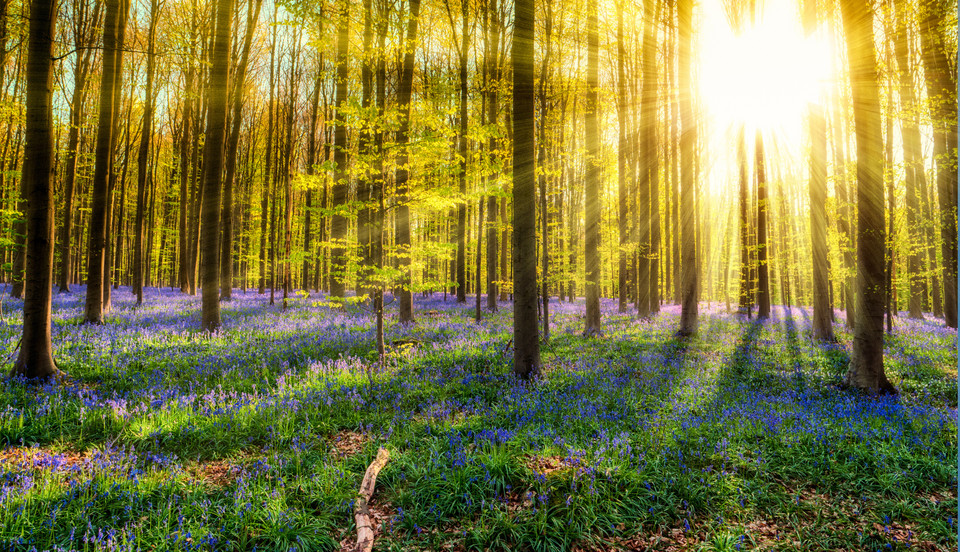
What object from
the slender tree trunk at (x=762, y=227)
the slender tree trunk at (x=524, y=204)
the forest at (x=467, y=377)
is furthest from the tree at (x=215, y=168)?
the slender tree trunk at (x=762, y=227)

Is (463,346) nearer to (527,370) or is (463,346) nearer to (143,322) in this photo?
(527,370)

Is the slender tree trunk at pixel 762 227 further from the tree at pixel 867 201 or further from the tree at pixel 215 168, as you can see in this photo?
the tree at pixel 215 168

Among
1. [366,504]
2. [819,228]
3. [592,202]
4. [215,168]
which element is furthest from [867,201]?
[215,168]

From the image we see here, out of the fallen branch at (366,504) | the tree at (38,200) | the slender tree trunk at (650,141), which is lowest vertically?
the fallen branch at (366,504)

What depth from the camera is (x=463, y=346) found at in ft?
33.1

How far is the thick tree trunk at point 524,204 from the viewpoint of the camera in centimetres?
745

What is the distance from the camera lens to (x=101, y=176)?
421 inches

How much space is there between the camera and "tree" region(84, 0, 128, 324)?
10422 mm

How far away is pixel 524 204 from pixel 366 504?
573cm

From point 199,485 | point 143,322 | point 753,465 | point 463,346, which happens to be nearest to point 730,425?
point 753,465

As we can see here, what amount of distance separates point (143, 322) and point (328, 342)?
6.53 m

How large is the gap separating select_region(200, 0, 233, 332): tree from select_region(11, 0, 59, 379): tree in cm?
429

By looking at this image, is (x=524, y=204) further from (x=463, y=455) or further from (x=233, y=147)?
(x=233, y=147)

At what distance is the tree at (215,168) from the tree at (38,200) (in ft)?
14.1
